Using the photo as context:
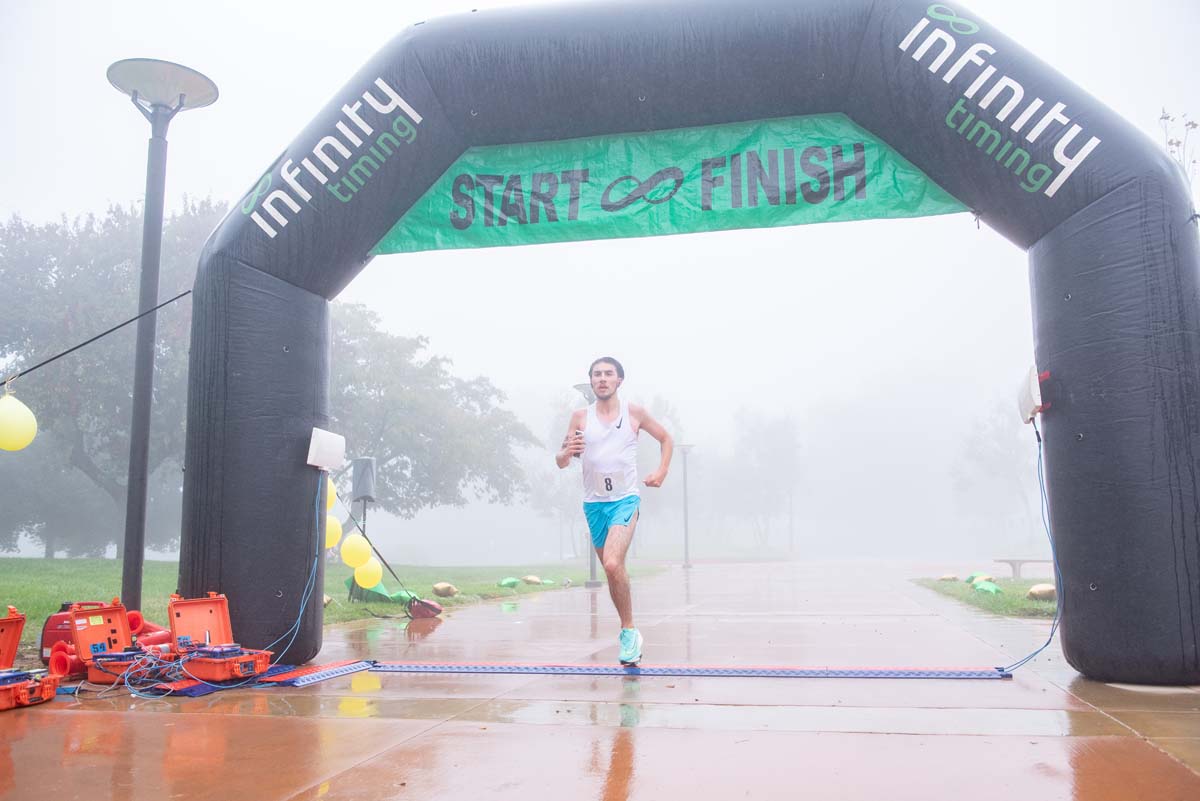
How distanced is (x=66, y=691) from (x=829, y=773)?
4.03 metres

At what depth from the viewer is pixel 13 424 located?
7.19 meters

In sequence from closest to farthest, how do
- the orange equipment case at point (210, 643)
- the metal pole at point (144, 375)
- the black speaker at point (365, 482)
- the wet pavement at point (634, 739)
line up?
1. the wet pavement at point (634, 739)
2. the orange equipment case at point (210, 643)
3. the metal pole at point (144, 375)
4. the black speaker at point (365, 482)

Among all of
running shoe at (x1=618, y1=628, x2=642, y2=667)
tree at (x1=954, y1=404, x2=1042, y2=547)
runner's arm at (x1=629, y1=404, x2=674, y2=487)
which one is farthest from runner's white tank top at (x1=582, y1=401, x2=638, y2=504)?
tree at (x1=954, y1=404, x2=1042, y2=547)

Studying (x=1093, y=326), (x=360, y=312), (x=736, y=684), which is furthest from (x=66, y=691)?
(x=360, y=312)

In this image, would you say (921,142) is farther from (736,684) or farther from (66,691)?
(66,691)

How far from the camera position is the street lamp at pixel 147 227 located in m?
6.27

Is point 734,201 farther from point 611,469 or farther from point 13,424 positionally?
point 13,424

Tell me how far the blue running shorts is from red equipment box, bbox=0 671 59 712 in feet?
9.88

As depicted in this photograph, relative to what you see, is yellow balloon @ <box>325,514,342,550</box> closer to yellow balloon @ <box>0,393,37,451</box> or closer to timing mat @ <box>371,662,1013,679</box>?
yellow balloon @ <box>0,393,37,451</box>

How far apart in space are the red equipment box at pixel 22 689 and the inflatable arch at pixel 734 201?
1.21m

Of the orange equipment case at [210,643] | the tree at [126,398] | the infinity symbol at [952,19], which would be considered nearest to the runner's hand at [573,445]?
the orange equipment case at [210,643]

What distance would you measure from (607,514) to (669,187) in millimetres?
2495

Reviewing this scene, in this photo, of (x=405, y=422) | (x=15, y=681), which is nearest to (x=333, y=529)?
(x=15, y=681)

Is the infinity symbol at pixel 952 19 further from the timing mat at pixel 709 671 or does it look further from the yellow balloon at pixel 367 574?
the yellow balloon at pixel 367 574
